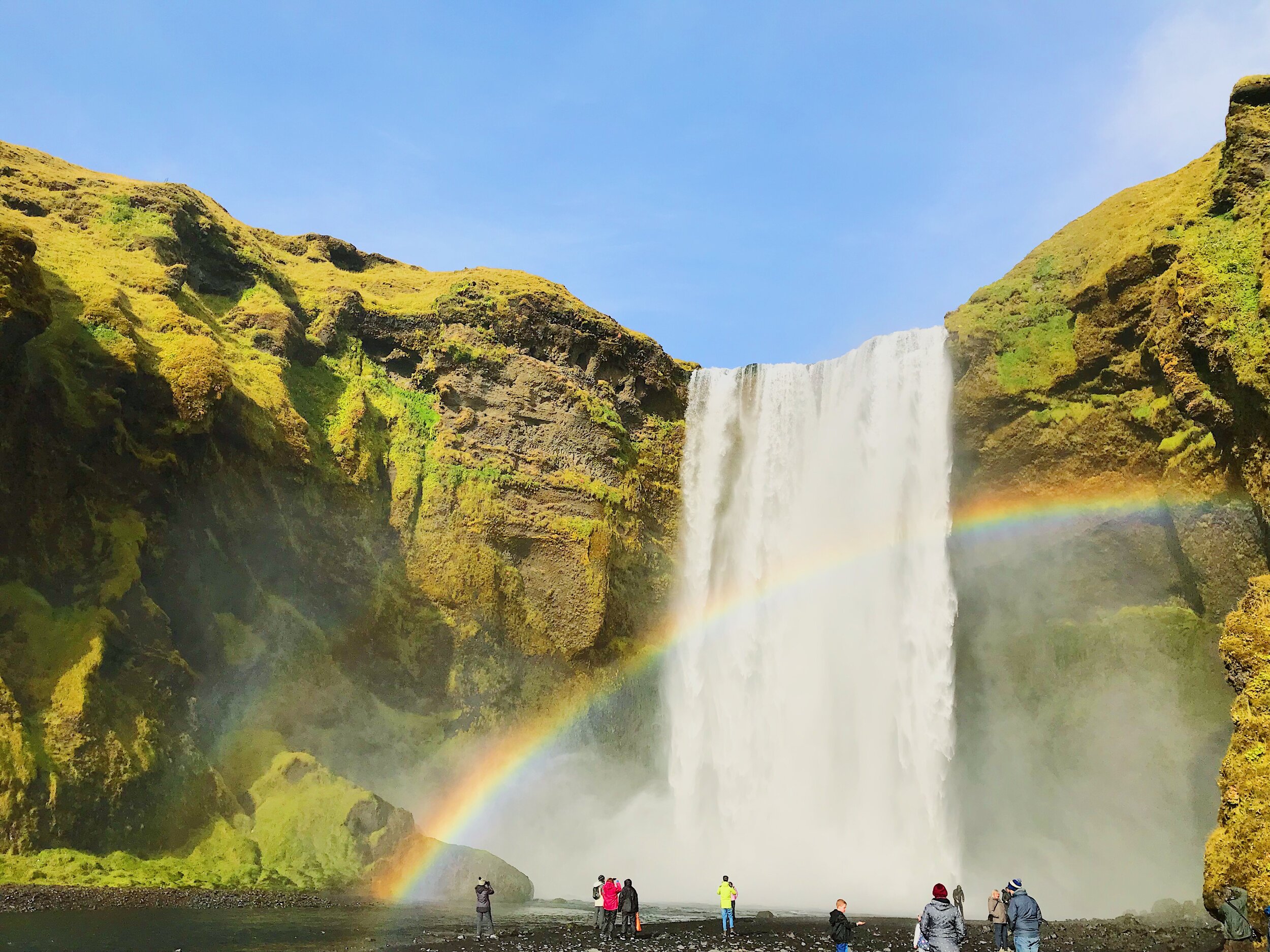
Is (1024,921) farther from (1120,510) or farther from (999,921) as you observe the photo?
(1120,510)

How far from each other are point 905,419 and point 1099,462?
7594 mm

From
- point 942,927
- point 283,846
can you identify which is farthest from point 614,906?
point 283,846

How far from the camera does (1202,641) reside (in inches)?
1167

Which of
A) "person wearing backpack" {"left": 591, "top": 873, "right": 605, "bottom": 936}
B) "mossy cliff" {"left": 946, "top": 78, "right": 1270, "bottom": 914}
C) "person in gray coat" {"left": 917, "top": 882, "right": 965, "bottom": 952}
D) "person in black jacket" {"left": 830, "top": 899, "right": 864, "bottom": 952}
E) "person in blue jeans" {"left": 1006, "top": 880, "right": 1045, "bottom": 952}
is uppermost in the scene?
"mossy cliff" {"left": 946, "top": 78, "right": 1270, "bottom": 914}

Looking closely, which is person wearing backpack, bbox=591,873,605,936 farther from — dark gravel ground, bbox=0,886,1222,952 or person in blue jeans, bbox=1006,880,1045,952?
person in blue jeans, bbox=1006,880,1045,952

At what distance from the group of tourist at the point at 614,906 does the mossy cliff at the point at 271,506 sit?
990cm

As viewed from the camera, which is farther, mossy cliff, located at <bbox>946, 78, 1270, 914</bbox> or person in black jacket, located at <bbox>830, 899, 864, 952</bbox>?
mossy cliff, located at <bbox>946, 78, 1270, 914</bbox>

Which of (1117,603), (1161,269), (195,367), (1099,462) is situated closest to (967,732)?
(1117,603)

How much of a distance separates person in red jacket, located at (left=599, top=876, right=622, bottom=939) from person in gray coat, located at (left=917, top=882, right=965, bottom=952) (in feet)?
34.7

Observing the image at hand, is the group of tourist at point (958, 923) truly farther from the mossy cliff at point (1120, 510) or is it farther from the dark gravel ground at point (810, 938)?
the mossy cliff at point (1120, 510)

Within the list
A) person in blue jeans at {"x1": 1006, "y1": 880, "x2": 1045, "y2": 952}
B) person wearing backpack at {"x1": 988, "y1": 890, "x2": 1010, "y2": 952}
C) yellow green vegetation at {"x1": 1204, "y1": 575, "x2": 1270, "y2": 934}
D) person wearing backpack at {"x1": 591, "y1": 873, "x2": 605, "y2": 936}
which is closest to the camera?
person in blue jeans at {"x1": 1006, "y1": 880, "x2": 1045, "y2": 952}

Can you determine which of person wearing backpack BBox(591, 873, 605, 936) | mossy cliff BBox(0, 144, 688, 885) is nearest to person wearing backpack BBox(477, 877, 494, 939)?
person wearing backpack BBox(591, 873, 605, 936)

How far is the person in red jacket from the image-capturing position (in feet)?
64.5

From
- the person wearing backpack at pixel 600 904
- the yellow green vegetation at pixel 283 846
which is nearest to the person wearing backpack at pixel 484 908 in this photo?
the person wearing backpack at pixel 600 904
